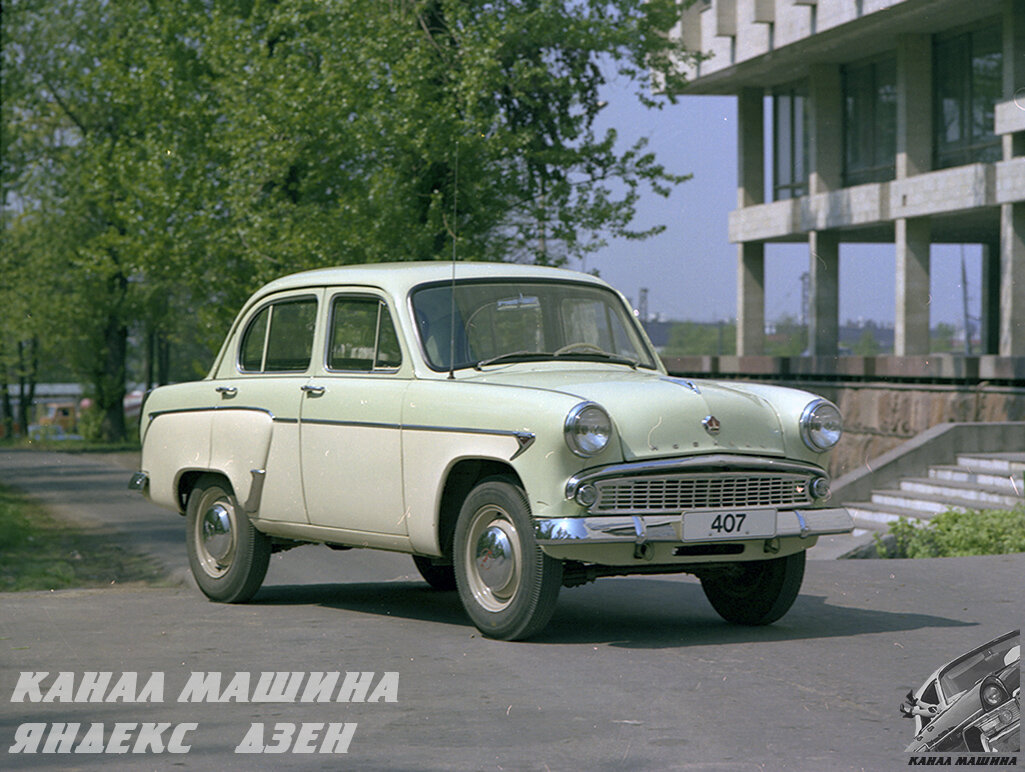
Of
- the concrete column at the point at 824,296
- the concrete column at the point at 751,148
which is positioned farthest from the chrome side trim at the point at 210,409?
the concrete column at the point at 751,148

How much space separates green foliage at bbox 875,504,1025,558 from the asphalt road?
224 centimetres

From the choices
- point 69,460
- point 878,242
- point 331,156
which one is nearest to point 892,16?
point 878,242

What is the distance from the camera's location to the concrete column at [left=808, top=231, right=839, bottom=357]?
34.6m

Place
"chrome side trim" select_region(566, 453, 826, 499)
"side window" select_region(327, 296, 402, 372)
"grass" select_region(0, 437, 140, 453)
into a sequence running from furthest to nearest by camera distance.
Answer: "grass" select_region(0, 437, 140, 453), "side window" select_region(327, 296, 402, 372), "chrome side trim" select_region(566, 453, 826, 499)

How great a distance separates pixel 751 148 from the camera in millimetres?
37219

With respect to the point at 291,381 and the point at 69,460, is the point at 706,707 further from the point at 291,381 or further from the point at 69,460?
the point at 69,460

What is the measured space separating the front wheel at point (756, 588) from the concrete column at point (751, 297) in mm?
29564

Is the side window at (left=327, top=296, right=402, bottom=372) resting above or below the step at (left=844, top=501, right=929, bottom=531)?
above

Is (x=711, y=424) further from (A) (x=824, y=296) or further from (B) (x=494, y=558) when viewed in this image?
(A) (x=824, y=296)

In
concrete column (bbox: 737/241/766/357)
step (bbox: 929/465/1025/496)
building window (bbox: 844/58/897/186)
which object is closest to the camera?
step (bbox: 929/465/1025/496)

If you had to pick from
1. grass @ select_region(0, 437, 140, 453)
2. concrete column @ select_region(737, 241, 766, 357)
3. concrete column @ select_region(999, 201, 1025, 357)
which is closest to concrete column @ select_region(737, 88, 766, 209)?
concrete column @ select_region(737, 241, 766, 357)

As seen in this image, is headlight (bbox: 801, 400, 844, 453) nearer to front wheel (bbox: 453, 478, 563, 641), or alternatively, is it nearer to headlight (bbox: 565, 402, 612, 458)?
headlight (bbox: 565, 402, 612, 458)

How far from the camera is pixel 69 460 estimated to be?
125ft

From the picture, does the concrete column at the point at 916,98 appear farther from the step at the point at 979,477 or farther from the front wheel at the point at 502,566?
the front wheel at the point at 502,566
